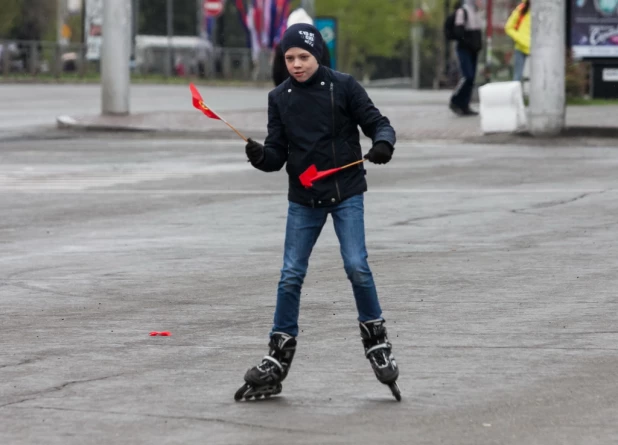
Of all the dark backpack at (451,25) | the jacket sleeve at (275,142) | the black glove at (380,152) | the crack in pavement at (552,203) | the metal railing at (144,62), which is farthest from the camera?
the metal railing at (144,62)

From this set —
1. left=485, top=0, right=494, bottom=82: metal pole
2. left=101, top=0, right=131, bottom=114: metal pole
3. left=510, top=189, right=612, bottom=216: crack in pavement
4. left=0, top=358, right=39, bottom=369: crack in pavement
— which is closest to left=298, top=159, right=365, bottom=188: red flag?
left=0, top=358, right=39, bottom=369: crack in pavement

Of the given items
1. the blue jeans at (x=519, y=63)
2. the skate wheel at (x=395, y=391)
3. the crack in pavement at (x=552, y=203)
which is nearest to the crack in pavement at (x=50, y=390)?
the skate wheel at (x=395, y=391)

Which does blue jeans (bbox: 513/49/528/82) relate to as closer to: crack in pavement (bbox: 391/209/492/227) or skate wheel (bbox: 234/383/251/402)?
crack in pavement (bbox: 391/209/492/227)

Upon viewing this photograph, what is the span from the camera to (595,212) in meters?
13.6

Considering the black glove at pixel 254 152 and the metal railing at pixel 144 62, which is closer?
the black glove at pixel 254 152

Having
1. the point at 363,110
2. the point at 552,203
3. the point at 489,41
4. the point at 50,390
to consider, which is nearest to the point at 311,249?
the point at 363,110

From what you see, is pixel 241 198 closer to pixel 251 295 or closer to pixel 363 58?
pixel 251 295

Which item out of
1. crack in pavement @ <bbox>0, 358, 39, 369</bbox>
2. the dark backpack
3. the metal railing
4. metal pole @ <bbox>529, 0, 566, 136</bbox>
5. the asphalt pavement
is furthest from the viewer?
the metal railing

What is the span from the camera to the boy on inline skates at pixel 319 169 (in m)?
6.62

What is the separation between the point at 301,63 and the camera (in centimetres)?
660

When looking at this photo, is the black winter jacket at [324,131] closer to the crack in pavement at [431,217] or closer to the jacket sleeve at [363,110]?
the jacket sleeve at [363,110]

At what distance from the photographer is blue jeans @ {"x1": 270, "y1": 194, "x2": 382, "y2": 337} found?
261 inches

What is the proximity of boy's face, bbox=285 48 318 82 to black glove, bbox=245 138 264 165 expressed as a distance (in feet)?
1.17

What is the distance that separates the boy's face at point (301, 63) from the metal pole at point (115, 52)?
64.4 ft
